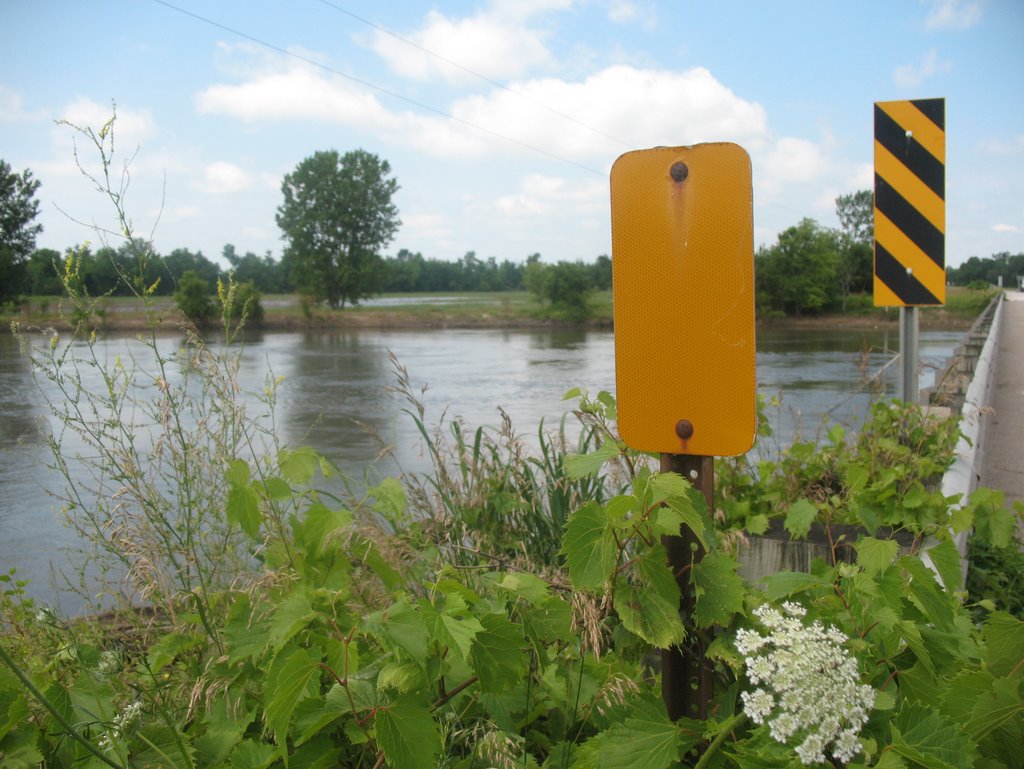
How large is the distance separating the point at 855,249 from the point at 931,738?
74.0 meters

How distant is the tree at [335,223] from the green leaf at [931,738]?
68555 mm

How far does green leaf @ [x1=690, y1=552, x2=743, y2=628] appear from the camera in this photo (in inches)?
57.0

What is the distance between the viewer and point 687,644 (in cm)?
156

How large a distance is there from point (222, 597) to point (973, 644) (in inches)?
83.6

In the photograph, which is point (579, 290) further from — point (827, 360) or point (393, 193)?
point (827, 360)

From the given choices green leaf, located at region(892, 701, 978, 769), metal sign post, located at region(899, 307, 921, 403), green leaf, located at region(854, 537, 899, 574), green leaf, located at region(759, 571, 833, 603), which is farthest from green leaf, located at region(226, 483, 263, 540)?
metal sign post, located at region(899, 307, 921, 403)

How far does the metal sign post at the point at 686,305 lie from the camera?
138 centimetres

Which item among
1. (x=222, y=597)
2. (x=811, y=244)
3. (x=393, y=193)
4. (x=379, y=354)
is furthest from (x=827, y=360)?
(x=393, y=193)

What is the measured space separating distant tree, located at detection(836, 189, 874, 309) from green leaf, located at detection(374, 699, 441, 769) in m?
54.3

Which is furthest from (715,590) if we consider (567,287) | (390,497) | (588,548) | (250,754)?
(567,287)

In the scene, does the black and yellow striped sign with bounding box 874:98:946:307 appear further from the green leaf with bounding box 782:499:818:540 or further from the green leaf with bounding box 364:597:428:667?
the green leaf with bounding box 364:597:428:667

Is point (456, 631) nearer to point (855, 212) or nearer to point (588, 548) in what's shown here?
point (588, 548)

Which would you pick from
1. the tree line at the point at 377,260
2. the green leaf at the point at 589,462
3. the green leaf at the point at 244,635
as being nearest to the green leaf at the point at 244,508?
the green leaf at the point at 244,635

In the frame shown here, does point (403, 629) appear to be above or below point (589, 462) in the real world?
below
